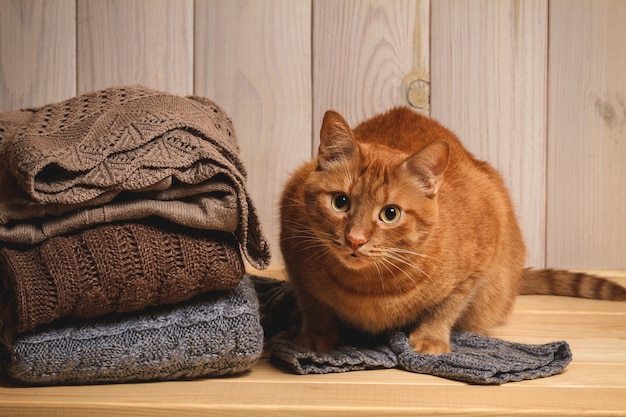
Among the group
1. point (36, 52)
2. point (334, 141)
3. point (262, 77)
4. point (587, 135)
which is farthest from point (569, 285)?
point (36, 52)

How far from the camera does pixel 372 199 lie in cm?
118

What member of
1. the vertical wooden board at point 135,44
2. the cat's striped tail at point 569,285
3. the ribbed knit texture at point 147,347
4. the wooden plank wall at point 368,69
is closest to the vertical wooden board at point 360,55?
the wooden plank wall at point 368,69

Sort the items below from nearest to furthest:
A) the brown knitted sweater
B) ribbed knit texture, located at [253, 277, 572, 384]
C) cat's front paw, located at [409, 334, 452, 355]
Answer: the brown knitted sweater
ribbed knit texture, located at [253, 277, 572, 384]
cat's front paw, located at [409, 334, 452, 355]

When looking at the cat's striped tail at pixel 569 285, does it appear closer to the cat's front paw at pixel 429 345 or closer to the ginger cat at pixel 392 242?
the ginger cat at pixel 392 242

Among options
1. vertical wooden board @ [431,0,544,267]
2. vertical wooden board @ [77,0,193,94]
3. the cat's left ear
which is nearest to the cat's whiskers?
the cat's left ear

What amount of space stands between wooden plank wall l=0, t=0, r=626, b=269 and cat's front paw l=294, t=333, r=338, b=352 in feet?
1.86

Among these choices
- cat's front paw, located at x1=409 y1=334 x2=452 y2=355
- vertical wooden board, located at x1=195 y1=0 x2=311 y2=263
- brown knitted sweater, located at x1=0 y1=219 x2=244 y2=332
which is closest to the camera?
brown knitted sweater, located at x1=0 y1=219 x2=244 y2=332

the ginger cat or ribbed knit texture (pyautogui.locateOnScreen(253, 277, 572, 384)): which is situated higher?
the ginger cat

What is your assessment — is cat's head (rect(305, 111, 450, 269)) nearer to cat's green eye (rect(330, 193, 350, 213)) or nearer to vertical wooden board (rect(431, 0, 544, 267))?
cat's green eye (rect(330, 193, 350, 213))

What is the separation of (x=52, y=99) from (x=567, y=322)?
120 cm

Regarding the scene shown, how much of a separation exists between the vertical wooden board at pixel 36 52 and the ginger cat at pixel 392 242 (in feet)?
2.15

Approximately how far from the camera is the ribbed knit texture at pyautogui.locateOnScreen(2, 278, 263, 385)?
40.3 inches

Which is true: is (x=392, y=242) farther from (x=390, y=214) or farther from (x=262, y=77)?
(x=262, y=77)

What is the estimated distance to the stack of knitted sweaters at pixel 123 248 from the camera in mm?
986
